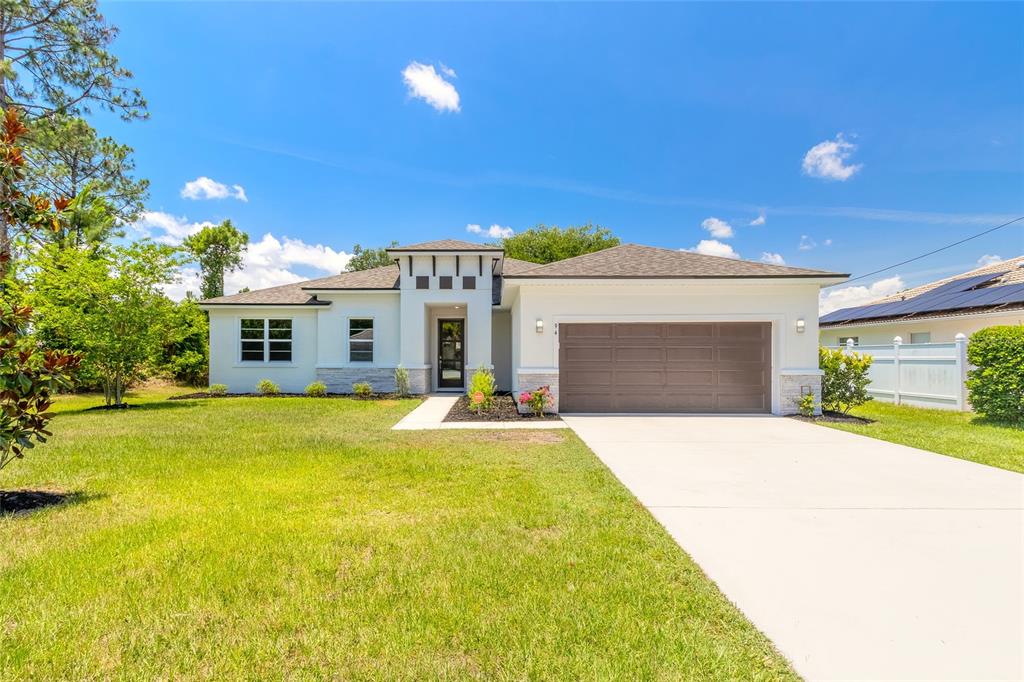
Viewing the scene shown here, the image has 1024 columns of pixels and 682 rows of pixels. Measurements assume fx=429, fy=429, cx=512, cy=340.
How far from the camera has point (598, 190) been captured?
76.4 ft

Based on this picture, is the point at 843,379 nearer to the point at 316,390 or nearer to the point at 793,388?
the point at 793,388

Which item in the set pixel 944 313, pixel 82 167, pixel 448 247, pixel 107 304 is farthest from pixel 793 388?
pixel 82 167

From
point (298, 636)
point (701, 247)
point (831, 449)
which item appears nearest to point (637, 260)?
point (831, 449)

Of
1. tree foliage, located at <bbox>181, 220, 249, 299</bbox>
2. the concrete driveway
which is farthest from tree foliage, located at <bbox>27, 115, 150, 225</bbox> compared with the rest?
the concrete driveway

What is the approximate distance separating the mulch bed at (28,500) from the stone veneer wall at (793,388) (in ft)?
43.4

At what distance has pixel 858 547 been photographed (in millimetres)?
3646

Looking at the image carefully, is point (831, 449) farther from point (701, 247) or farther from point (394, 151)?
point (701, 247)

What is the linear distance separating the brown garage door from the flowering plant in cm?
52

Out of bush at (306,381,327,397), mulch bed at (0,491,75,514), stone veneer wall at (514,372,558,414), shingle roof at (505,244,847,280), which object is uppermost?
shingle roof at (505,244,847,280)

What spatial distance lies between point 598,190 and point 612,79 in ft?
28.5

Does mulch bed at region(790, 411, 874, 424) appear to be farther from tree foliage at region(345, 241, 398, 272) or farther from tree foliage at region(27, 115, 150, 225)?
tree foliage at region(345, 241, 398, 272)

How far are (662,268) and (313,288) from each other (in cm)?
1200

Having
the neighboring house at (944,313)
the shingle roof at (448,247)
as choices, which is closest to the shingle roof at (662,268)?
the shingle roof at (448,247)

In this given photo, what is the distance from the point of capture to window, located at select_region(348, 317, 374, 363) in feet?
53.4
